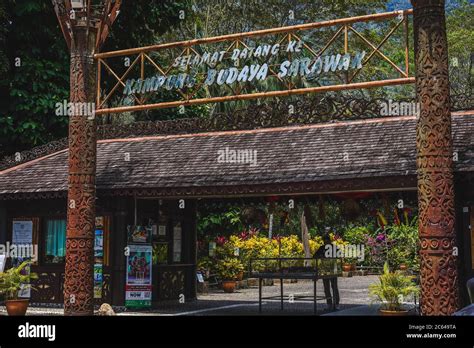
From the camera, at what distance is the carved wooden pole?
980cm

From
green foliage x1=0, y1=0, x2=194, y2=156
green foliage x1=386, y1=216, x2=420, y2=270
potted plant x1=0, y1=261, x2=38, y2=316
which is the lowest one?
potted plant x1=0, y1=261, x2=38, y2=316

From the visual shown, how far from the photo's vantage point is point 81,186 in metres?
13.4

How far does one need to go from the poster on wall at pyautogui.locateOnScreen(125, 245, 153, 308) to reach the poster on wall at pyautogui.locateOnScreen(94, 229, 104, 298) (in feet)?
2.71

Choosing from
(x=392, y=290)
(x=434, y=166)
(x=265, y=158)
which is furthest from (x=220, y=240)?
(x=434, y=166)

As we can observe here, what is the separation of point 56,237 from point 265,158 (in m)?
6.09

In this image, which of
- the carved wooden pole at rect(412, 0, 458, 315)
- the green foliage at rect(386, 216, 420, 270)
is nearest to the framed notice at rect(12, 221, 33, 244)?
the carved wooden pole at rect(412, 0, 458, 315)

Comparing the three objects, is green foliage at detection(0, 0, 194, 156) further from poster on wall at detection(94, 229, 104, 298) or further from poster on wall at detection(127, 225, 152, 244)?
poster on wall at detection(127, 225, 152, 244)

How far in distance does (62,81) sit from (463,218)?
50.6 ft

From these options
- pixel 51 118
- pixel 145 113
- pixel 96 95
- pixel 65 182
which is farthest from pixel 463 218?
pixel 145 113

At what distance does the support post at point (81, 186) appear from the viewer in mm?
13133

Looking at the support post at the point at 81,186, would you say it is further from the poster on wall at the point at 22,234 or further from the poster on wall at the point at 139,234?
the poster on wall at the point at 22,234

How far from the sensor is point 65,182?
1689 centimetres

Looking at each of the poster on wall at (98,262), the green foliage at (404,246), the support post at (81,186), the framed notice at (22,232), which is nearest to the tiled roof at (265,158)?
the framed notice at (22,232)

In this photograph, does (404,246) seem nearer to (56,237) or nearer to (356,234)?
(356,234)
